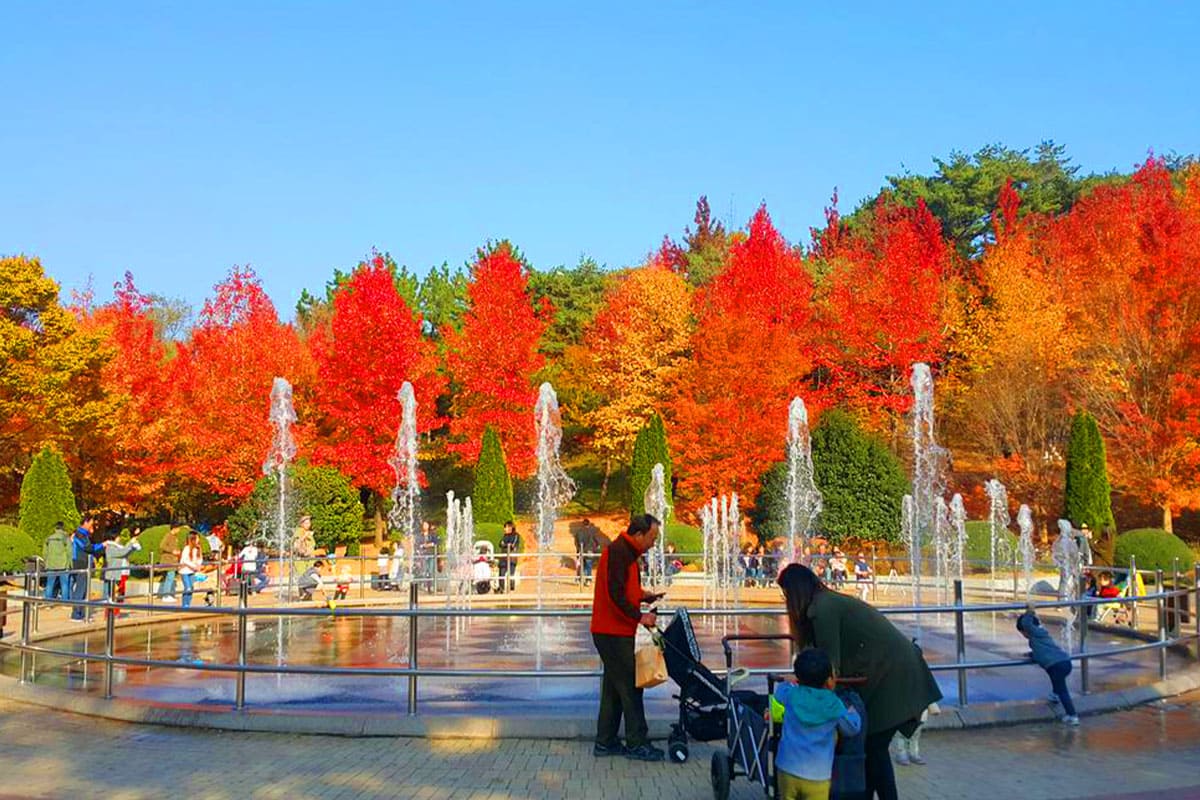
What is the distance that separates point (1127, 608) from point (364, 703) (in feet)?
44.8

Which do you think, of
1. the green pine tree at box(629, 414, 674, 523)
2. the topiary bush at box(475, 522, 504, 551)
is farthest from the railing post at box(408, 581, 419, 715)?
the green pine tree at box(629, 414, 674, 523)

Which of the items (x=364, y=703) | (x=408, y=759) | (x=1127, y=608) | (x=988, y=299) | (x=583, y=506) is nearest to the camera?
(x=408, y=759)

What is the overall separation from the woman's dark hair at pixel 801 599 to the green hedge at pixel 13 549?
2477 cm

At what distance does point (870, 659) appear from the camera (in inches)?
247

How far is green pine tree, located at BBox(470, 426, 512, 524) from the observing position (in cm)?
3956

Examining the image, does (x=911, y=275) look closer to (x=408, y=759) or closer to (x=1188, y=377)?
(x=1188, y=377)

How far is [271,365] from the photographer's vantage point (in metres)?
40.6

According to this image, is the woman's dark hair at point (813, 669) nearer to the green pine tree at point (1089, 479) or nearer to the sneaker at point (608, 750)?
the sneaker at point (608, 750)

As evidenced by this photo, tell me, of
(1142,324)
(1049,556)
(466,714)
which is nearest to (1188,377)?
(1142,324)

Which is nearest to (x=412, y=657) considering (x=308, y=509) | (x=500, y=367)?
(x=308, y=509)

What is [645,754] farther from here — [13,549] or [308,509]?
[308,509]

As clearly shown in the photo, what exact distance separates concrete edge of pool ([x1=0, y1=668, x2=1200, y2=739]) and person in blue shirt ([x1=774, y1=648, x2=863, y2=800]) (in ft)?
10.1

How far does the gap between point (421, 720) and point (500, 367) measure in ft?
116

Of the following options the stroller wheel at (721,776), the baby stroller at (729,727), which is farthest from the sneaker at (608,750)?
the stroller wheel at (721,776)
